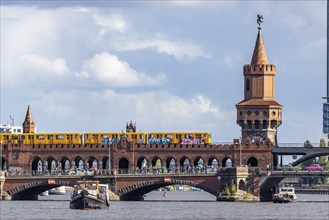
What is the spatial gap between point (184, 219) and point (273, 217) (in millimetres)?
12926

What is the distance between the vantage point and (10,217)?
189875 mm

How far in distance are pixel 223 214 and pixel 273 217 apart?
8124 millimetres

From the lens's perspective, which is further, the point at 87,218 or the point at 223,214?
the point at 223,214

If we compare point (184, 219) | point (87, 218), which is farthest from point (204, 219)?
point (87, 218)

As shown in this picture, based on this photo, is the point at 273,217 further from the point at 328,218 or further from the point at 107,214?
the point at 107,214

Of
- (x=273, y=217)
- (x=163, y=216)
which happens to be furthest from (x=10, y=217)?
(x=273, y=217)

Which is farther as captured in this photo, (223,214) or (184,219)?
(223,214)

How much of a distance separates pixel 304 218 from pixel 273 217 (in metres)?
4.07

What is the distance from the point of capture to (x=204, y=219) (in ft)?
616

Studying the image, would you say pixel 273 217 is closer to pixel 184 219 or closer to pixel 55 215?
pixel 184 219

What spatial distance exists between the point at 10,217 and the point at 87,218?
9779 millimetres

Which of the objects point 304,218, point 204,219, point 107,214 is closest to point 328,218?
point 304,218

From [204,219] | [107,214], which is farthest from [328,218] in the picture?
[107,214]

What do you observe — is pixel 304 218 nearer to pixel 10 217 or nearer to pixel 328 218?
pixel 328 218
